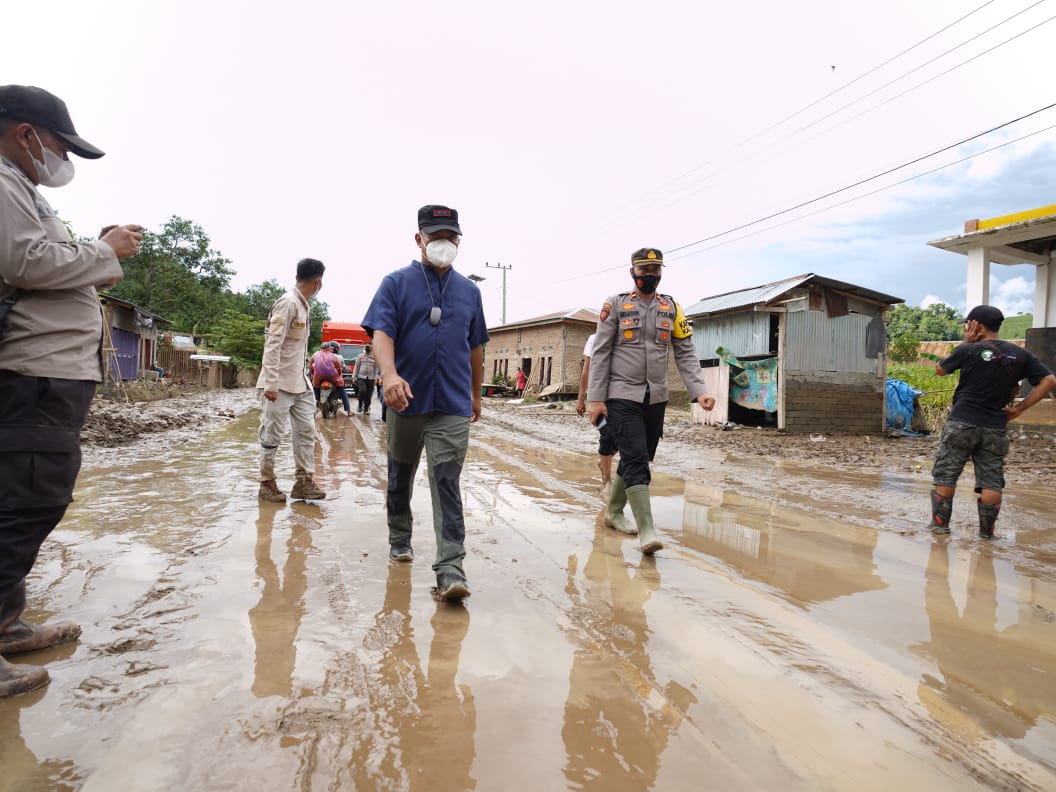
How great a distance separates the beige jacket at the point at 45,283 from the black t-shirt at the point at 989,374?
5.29m

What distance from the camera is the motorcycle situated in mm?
12453

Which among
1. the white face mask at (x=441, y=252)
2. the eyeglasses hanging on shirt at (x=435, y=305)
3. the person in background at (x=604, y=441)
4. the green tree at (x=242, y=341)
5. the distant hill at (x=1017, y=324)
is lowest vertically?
the person in background at (x=604, y=441)

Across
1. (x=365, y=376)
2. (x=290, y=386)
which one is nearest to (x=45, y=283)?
(x=290, y=386)

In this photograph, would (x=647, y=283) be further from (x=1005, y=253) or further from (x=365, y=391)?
(x=1005, y=253)

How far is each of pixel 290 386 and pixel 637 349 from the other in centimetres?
276

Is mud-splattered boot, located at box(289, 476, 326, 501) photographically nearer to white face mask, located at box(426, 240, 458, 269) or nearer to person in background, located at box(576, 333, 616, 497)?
person in background, located at box(576, 333, 616, 497)

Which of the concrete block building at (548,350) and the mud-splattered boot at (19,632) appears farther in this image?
the concrete block building at (548,350)

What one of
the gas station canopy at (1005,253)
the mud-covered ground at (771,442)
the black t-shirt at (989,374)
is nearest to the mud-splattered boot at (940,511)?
the black t-shirt at (989,374)

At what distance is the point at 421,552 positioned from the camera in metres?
3.62

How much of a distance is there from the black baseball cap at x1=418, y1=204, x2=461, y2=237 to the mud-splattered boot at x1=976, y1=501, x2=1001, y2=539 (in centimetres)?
431

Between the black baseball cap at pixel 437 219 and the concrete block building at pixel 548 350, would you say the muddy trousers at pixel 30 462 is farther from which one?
the concrete block building at pixel 548 350

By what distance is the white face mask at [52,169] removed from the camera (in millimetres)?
2080

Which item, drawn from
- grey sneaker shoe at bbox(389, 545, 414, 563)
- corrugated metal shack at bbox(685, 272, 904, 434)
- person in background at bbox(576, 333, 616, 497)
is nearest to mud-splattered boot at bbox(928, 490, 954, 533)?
person in background at bbox(576, 333, 616, 497)

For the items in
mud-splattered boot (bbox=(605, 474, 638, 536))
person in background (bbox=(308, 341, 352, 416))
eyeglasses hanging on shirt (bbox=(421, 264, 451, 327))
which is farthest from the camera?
person in background (bbox=(308, 341, 352, 416))
